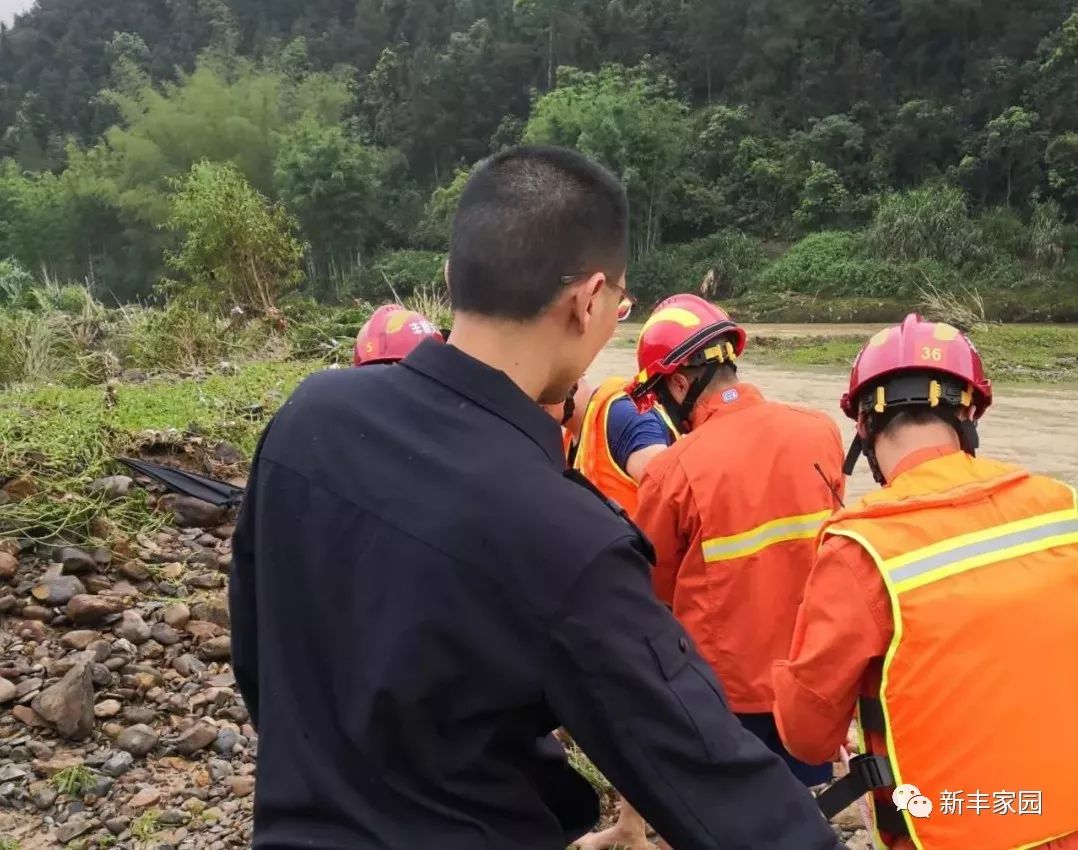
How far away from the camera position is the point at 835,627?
159cm

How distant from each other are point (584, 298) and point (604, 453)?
186cm

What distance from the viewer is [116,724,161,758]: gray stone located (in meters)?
3.25

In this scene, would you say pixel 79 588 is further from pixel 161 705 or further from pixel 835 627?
pixel 835 627

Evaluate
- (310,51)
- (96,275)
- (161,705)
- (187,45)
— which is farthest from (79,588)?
(187,45)

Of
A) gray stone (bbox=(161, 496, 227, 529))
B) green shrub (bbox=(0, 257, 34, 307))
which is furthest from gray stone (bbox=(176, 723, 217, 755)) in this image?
green shrub (bbox=(0, 257, 34, 307))

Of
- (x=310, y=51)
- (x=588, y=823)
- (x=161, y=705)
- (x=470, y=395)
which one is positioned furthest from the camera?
(x=310, y=51)

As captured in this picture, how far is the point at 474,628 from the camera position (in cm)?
98

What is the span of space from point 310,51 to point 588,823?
67655 millimetres

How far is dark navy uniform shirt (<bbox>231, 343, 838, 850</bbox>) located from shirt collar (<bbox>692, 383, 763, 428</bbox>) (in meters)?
1.51

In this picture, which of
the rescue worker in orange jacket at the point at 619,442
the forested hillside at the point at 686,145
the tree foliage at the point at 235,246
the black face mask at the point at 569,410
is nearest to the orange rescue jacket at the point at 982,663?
the rescue worker in orange jacket at the point at 619,442

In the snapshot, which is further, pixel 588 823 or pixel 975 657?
pixel 975 657

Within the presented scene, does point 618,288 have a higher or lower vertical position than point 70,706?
higher

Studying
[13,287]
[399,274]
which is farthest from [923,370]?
[399,274]

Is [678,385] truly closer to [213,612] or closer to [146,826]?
[146,826]
